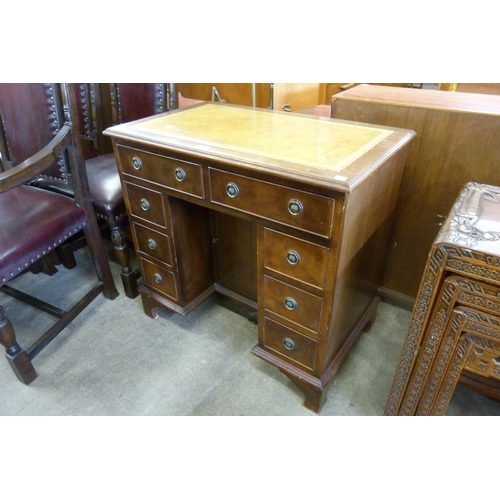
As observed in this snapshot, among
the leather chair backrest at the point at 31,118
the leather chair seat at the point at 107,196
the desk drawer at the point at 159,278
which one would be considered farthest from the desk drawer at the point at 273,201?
the leather chair backrest at the point at 31,118

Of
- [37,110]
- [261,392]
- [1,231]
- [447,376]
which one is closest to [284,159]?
[447,376]

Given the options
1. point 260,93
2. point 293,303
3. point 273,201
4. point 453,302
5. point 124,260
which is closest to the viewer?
point 453,302

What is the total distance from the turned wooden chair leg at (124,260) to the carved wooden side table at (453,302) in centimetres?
114

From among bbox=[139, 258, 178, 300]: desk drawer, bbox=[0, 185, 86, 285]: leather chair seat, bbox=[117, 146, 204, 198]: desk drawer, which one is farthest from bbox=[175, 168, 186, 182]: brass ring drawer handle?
bbox=[0, 185, 86, 285]: leather chair seat

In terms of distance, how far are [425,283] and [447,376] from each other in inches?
10.1

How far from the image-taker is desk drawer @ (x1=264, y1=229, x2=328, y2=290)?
2.98 ft

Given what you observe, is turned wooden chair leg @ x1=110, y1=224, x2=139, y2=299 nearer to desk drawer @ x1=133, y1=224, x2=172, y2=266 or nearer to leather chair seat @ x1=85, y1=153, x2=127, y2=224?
→ leather chair seat @ x1=85, y1=153, x2=127, y2=224

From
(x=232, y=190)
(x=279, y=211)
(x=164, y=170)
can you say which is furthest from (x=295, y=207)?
(x=164, y=170)

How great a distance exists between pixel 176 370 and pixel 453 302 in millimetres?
965

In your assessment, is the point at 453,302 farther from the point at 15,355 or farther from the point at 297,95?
the point at 297,95

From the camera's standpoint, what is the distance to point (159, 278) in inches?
56.1

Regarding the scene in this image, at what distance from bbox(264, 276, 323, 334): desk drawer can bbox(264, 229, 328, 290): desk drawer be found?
5 cm

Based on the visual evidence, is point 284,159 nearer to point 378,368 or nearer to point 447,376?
point 447,376

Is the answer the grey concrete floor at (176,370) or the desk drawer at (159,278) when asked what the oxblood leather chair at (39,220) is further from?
the desk drawer at (159,278)
